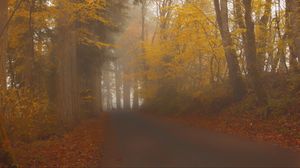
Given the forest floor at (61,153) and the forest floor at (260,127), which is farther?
the forest floor at (260,127)

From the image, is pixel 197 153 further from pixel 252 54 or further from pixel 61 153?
pixel 252 54

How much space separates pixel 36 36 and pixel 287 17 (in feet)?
44.5

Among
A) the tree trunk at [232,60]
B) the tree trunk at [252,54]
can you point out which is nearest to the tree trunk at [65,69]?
the tree trunk at [232,60]

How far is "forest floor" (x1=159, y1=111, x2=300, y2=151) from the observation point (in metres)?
11.4

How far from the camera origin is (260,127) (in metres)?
13.8

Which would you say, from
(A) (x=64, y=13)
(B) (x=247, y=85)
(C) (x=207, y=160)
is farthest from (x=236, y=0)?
(C) (x=207, y=160)

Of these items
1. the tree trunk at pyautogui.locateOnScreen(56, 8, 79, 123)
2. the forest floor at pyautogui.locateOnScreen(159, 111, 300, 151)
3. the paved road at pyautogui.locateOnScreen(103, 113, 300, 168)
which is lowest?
the paved road at pyautogui.locateOnScreen(103, 113, 300, 168)

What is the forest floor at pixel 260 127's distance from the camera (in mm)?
11445

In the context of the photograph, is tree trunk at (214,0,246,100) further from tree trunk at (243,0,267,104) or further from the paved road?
the paved road

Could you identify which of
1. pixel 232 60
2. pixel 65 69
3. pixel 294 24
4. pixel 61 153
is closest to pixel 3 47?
pixel 61 153

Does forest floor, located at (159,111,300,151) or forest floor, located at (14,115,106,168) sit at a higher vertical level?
forest floor, located at (159,111,300,151)

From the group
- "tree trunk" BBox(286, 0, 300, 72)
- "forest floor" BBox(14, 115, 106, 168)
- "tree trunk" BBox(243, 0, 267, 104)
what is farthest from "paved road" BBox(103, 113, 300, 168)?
"tree trunk" BBox(286, 0, 300, 72)

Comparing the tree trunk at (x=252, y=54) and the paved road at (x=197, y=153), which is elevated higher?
the tree trunk at (x=252, y=54)

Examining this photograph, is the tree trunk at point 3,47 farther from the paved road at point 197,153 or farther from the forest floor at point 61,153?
the paved road at point 197,153
